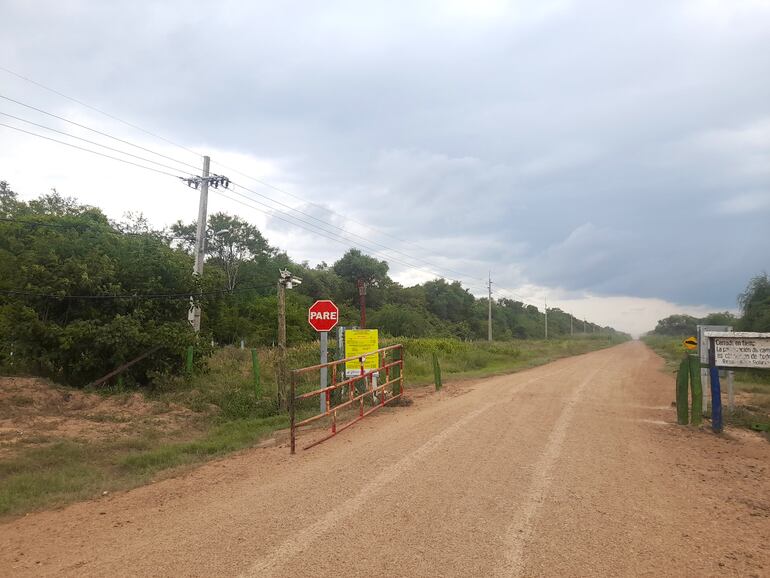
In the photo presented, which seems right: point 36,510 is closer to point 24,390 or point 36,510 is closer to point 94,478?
point 94,478

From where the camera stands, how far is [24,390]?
13.0 m

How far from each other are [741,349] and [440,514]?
7.20 m

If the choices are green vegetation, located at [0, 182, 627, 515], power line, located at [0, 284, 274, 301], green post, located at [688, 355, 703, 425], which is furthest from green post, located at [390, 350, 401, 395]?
power line, located at [0, 284, 274, 301]

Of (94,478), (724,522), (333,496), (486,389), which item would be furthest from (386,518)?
(486,389)

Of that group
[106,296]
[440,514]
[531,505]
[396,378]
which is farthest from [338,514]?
[106,296]

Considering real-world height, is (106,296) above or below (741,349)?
above

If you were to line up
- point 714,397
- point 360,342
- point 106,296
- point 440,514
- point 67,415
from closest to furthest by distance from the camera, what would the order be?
point 440,514, point 714,397, point 67,415, point 360,342, point 106,296

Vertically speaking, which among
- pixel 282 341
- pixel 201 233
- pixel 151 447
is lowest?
pixel 151 447

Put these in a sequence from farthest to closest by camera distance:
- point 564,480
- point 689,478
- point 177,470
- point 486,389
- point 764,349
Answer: point 486,389 → point 764,349 → point 177,470 → point 689,478 → point 564,480

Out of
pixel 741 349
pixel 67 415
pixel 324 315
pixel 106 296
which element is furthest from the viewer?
pixel 106 296

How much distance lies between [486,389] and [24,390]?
11.9 meters

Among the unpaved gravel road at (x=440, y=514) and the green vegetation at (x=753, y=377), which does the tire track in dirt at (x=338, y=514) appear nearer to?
the unpaved gravel road at (x=440, y=514)

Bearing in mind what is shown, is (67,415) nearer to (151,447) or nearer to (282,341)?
(151,447)

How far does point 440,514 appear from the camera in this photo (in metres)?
4.80
